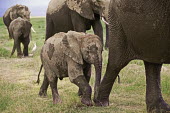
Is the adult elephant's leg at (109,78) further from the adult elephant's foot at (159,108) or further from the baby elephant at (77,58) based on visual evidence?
the adult elephant's foot at (159,108)

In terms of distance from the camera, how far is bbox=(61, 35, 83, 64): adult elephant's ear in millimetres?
4469

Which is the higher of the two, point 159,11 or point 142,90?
point 159,11

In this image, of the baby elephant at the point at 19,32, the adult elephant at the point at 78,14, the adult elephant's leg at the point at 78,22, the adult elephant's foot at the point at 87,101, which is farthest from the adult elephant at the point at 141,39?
the baby elephant at the point at 19,32

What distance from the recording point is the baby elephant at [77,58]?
443 centimetres

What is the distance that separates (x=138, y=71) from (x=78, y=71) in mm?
3190

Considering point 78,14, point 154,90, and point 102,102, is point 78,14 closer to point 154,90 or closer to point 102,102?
point 102,102

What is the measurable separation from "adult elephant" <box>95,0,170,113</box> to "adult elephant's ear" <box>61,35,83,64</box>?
36 centimetres

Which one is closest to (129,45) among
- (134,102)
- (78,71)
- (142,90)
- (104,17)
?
(78,71)

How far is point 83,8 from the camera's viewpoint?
6.78 metres

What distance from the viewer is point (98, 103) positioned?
4680 millimetres

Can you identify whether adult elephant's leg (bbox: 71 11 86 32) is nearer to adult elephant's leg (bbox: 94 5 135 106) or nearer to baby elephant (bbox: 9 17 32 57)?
adult elephant's leg (bbox: 94 5 135 106)

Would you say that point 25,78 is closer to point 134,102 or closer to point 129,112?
point 134,102

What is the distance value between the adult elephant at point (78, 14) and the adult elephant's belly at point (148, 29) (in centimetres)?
265

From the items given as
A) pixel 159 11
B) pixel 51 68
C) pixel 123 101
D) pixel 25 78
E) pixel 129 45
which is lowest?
pixel 25 78
